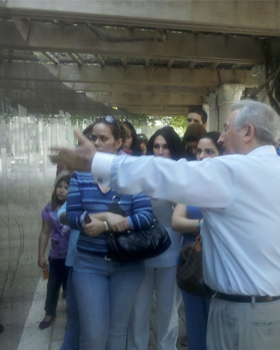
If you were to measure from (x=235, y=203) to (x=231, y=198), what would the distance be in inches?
1.2

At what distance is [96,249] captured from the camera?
249 cm

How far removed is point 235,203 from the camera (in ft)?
5.63

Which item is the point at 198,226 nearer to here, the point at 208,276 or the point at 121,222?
the point at 121,222

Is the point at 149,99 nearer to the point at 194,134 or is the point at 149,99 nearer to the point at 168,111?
the point at 168,111

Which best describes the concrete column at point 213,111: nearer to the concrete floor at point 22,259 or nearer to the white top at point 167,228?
the concrete floor at point 22,259

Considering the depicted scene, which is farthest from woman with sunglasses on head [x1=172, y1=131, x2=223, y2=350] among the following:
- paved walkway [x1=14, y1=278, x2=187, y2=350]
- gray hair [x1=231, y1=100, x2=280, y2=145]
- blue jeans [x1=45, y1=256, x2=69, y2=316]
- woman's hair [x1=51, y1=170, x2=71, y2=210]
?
blue jeans [x1=45, y1=256, x2=69, y2=316]

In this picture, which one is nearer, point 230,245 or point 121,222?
point 230,245

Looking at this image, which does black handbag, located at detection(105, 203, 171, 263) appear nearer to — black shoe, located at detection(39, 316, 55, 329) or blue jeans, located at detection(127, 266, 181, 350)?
blue jeans, located at detection(127, 266, 181, 350)

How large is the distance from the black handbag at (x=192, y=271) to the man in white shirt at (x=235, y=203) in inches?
19.6

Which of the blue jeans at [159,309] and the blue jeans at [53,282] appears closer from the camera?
the blue jeans at [159,309]

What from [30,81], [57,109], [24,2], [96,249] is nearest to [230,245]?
[96,249]

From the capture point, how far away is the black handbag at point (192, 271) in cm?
247

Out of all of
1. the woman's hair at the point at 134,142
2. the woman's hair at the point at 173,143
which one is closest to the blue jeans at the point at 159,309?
the woman's hair at the point at 173,143

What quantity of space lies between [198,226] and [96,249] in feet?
2.22
